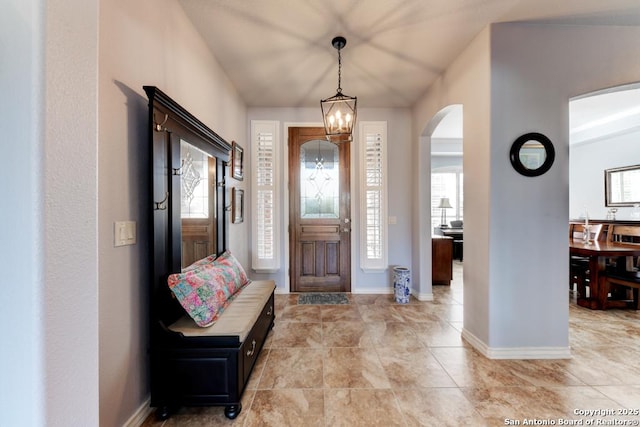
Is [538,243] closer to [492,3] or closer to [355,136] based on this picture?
[492,3]

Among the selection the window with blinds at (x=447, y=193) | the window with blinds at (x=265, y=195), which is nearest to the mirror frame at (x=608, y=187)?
the window with blinds at (x=447, y=193)

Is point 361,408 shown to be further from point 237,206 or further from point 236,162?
point 236,162

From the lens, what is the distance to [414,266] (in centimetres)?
408

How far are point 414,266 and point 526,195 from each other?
6.60ft

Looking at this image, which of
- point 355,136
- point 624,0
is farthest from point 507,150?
point 355,136

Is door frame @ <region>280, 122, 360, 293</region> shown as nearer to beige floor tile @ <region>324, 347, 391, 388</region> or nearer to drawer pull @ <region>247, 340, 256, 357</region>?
beige floor tile @ <region>324, 347, 391, 388</region>

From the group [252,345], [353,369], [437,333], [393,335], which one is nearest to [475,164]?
[437,333]

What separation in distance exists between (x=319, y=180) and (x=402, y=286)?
1.98 m

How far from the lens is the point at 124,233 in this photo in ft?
4.93

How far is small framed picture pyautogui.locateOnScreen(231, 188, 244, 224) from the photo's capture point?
3355 mm

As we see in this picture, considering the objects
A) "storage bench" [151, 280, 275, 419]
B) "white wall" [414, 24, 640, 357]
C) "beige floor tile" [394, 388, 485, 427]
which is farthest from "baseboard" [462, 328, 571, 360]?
"storage bench" [151, 280, 275, 419]

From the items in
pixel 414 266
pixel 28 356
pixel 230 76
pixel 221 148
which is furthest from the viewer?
pixel 414 266

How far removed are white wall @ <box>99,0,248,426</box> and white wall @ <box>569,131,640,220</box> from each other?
25.7 feet

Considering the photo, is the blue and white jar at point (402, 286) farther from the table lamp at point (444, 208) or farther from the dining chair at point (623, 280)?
the table lamp at point (444, 208)
